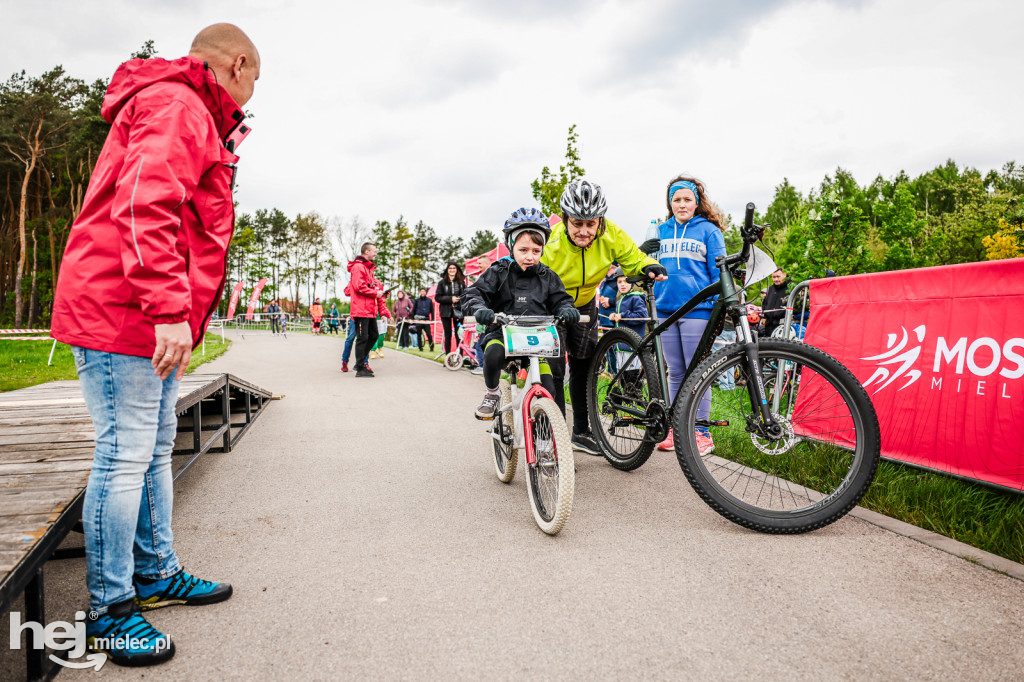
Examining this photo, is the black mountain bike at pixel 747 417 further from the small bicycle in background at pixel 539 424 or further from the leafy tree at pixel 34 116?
the leafy tree at pixel 34 116

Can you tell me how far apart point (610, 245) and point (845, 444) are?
2.22m

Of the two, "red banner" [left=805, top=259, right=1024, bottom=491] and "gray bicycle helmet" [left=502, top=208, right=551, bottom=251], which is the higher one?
"gray bicycle helmet" [left=502, top=208, right=551, bottom=251]

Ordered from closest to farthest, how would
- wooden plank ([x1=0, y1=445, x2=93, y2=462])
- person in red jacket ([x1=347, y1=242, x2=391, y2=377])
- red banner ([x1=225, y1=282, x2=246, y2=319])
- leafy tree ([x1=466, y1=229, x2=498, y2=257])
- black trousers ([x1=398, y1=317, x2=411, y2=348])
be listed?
wooden plank ([x1=0, y1=445, x2=93, y2=462]), person in red jacket ([x1=347, y1=242, x2=391, y2=377]), black trousers ([x1=398, y1=317, x2=411, y2=348]), red banner ([x1=225, y1=282, x2=246, y2=319]), leafy tree ([x1=466, y1=229, x2=498, y2=257])

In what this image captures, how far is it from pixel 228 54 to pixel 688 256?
3.64 meters

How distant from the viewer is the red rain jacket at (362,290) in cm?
1084

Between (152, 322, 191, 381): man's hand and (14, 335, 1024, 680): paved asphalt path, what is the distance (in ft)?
3.28

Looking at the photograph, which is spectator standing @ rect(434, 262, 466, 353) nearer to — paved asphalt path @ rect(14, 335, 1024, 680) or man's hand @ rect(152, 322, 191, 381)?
paved asphalt path @ rect(14, 335, 1024, 680)

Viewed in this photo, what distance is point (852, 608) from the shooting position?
235 cm

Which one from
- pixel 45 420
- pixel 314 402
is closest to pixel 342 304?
pixel 314 402

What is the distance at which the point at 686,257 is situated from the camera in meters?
4.88

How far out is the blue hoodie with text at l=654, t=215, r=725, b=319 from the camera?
4.82 m

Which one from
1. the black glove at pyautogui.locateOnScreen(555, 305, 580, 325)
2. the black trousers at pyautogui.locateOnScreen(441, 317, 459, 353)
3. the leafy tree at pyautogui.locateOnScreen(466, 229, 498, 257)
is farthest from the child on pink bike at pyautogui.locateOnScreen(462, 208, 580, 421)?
the leafy tree at pyautogui.locateOnScreen(466, 229, 498, 257)

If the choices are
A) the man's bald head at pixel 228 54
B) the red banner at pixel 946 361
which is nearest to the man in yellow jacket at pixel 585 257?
the red banner at pixel 946 361

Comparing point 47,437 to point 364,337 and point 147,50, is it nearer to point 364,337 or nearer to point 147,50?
point 364,337
